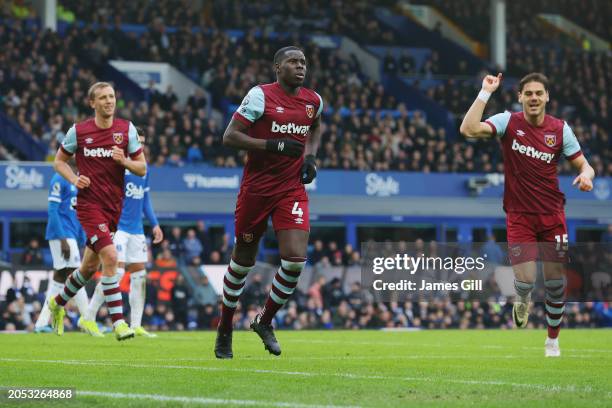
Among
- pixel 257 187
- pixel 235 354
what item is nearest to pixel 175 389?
A: pixel 257 187

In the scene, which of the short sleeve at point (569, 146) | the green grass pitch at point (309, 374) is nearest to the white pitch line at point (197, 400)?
the green grass pitch at point (309, 374)

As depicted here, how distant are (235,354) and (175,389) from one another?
3.62 m

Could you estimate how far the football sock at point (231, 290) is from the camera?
10727 mm

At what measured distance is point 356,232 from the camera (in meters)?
36.3

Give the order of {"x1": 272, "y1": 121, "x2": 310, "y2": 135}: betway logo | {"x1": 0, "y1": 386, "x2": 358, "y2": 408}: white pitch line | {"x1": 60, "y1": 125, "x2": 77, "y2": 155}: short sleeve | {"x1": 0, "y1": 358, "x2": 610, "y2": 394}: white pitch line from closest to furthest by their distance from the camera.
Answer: {"x1": 0, "y1": 386, "x2": 358, "y2": 408}: white pitch line, {"x1": 0, "y1": 358, "x2": 610, "y2": 394}: white pitch line, {"x1": 272, "y1": 121, "x2": 310, "y2": 135}: betway logo, {"x1": 60, "y1": 125, "x2": 77, "y2": 155}: short sleeve

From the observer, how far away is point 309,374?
9062mm

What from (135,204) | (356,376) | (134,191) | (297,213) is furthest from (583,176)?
(135,204)

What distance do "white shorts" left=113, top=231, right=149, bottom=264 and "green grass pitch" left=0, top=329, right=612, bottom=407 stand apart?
2446 mm

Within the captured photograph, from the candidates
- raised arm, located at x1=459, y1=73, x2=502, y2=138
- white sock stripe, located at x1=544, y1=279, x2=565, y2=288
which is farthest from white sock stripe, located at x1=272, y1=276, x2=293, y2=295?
white sock stripe, located at x1=544, y1=279, x2=565, y2=288

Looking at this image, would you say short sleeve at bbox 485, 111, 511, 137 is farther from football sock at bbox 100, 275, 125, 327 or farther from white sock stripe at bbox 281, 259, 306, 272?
football sock at bbox 100, 275, 125, 327

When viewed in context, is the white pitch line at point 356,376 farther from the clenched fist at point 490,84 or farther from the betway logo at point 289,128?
the clenched fist at point 490,84

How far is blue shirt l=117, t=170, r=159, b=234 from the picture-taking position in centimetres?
1638

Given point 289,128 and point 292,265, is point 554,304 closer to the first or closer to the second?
point 292,265

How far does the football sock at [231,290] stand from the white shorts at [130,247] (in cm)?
582
